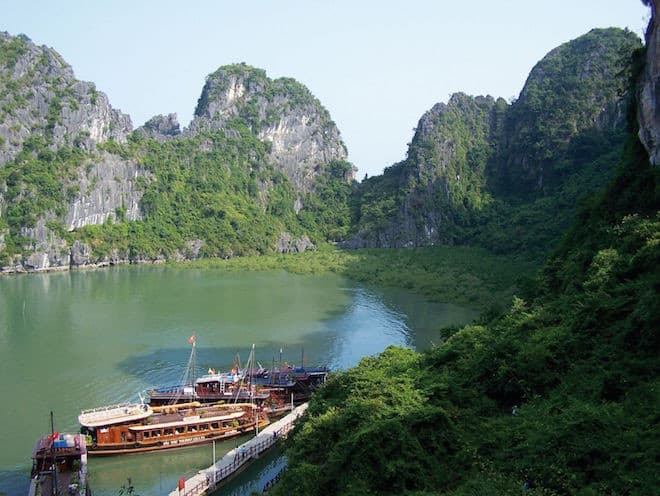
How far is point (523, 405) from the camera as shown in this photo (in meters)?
11.9

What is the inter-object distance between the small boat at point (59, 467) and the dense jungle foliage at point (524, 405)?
5485mm

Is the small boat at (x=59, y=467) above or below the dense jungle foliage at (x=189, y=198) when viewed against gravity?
below

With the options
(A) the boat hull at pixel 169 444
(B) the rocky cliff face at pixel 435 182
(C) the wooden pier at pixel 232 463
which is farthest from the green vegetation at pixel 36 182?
(C) the wooden pier at pixel 232 463

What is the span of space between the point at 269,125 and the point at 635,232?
277 ft

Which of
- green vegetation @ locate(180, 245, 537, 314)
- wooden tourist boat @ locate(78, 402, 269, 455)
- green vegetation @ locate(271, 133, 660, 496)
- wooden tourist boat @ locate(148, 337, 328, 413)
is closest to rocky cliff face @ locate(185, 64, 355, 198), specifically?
green vegetation @ locate(180, 245, 537, 314)

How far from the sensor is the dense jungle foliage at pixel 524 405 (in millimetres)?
Result: 9004

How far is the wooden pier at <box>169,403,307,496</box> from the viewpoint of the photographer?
50.9ft

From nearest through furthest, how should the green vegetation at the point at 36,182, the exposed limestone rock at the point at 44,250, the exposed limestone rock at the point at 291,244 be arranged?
the exposed limestone rock at the point at 44,250
the green vegetation at the point at 36,182
the exposed limestone rock at the point at 291,244

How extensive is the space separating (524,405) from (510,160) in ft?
222

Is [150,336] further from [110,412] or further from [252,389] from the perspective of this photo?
[110,412]

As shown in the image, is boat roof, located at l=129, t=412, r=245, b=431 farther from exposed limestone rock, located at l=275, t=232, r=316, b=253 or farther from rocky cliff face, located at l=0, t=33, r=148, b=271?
exposed limestone rock, located at l=275, t=232, r=316, b=253

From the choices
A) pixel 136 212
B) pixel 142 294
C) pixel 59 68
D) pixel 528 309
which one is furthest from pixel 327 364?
pixel 59 68

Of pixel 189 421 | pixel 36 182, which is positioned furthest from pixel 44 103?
pixel 189 421

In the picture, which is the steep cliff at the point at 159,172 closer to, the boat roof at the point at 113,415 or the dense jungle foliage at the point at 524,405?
the boat roof at the point at 113,415
